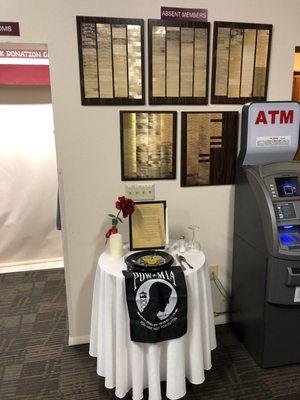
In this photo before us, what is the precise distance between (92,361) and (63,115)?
1.63 meters

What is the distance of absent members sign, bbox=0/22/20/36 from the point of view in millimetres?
1873

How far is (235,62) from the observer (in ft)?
7.14

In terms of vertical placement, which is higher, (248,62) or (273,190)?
(248,62)

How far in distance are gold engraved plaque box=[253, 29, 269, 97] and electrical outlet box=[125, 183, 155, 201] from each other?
0.98 meters

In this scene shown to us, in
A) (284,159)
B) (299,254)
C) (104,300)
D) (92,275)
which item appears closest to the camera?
(104,300)

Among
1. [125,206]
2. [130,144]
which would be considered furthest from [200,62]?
[125,206]

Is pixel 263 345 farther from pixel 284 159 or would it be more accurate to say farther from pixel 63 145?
pixel 63 145

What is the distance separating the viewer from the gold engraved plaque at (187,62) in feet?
6.78

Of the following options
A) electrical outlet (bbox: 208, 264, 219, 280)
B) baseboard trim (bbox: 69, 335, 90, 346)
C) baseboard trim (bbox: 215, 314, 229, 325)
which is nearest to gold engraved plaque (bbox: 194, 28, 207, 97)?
electrical outlet (bbox: 208, 264, 219, 280)

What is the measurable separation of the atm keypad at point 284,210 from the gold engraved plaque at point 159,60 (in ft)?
3.31

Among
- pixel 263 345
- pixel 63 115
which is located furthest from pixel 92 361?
pixel 63 115

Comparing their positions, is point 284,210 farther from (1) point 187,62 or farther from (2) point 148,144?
(1) point 187,62

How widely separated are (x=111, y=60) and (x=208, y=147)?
848mm

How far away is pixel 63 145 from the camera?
2.08 metres
